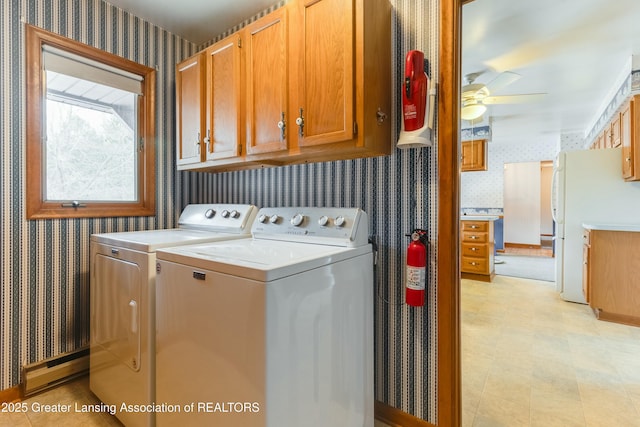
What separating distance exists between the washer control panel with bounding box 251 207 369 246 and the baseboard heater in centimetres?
142

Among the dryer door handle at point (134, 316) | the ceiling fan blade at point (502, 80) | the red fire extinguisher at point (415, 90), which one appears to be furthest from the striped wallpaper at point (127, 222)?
the ceiling fan blade at point (502, 80)

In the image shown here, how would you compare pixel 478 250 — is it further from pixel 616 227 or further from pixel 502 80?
pixel 502 80

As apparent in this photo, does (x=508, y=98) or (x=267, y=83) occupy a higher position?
(x=508, y=98)

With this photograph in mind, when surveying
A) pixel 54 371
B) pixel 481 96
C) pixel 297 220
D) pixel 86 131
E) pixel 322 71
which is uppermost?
pixel 481 96

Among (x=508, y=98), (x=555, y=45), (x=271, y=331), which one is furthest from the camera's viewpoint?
(x=508, y=98)

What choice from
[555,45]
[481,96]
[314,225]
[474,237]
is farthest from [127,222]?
[474,237]

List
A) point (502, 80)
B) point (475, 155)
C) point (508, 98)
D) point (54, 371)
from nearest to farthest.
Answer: point (54, 371) < point (502, 80) < point (508, 98) < point (475, 155)

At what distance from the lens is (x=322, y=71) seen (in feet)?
4.78

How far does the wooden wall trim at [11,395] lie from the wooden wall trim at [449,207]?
2302 millimetres

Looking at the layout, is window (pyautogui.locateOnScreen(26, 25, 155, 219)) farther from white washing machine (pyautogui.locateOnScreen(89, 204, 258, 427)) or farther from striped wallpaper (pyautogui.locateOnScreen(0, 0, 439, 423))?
white washing machine (pyautogui.locateOnScreen(89, 204, 258, 427))

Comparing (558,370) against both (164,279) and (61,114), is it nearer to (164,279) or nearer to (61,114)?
(164,279)

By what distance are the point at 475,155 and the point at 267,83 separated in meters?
4.76

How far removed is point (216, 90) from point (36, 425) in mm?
2050

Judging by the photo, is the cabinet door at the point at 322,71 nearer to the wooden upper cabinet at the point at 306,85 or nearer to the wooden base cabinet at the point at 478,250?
the wooden upper cabinet at the point at 306,85
